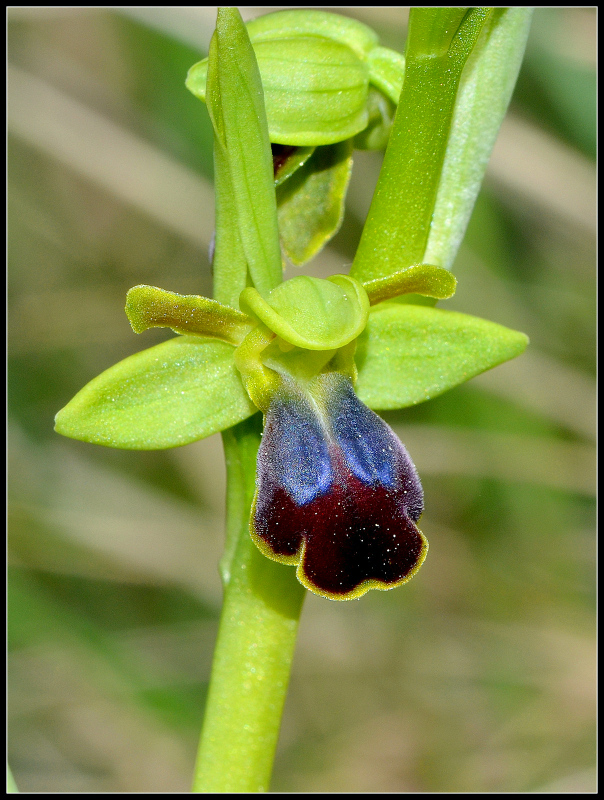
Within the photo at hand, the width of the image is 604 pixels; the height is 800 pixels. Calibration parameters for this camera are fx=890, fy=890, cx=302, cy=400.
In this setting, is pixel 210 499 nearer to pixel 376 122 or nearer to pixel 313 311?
pixel 376 122

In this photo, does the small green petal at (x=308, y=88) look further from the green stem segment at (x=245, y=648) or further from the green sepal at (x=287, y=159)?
the green stem segment at (x=245, y=648)

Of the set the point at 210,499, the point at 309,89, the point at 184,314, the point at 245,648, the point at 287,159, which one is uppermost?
the point at 309,89

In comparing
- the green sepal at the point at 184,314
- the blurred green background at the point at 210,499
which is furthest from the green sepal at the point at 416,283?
the blurred green background at the point at 210,499

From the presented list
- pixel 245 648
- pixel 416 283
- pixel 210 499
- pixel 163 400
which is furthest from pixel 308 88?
pixel 210 499

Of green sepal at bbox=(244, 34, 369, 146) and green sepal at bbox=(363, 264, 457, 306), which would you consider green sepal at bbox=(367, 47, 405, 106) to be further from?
green sepal at bbox=(363, 264, 457, 306)

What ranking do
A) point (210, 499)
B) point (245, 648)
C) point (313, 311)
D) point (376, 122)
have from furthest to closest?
point (210, 499) < point (376, 122) < point (245, 648) < point (313, 311)
